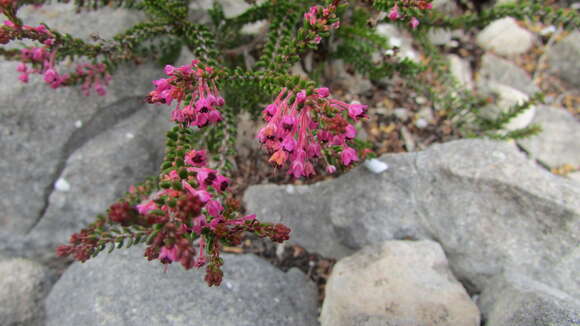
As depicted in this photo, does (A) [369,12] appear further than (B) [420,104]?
No

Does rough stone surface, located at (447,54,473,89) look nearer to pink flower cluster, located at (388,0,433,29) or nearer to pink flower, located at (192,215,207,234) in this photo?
pink flower cluster, located at (388,0,433,29)

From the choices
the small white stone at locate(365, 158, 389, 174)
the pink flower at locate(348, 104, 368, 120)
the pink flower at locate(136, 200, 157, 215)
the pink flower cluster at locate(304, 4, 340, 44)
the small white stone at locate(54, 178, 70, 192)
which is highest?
the pink flower cluster at locate(304, 4, 340, 44)

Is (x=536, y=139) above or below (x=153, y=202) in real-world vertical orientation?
below

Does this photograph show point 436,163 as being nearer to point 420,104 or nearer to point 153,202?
point 420,104

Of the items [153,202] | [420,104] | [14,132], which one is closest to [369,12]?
[420,104]

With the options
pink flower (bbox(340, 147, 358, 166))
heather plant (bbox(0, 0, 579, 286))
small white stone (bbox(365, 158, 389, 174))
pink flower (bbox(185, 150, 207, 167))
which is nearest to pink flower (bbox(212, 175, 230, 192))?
heather plant (bbox(0, 0, 579, 286))

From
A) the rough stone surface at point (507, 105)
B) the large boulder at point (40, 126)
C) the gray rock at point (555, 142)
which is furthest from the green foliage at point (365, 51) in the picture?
the large boulder at point (40, 126)
